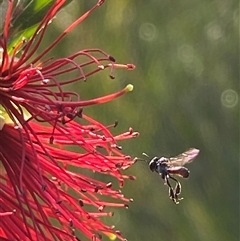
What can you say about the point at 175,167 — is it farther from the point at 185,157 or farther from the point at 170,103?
the point at 170,103

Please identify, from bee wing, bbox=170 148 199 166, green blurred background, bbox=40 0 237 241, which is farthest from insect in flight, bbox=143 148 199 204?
green blurred background, bbox=40 0 237 241

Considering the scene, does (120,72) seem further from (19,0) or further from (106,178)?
(19,0)

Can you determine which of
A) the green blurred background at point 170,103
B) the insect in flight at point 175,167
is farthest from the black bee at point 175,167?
the green blurred background at point 170,103

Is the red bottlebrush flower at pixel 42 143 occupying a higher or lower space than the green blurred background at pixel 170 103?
higher

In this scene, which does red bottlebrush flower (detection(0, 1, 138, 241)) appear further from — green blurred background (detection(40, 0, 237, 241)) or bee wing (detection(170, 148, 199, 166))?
green blurred background (detection(40, 0, 237, 241))

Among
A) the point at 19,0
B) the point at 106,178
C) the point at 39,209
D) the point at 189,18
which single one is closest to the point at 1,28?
the point at 19,0

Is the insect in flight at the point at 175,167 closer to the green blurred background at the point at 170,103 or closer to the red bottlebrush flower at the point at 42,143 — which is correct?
the red bottlebrush flower at the point at 42,143
